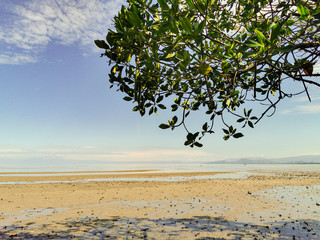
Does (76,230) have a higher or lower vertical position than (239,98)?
lower

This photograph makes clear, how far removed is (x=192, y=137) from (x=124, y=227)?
6896mm

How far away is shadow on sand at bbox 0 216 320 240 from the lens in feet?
29.4

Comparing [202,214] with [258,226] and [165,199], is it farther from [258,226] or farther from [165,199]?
[165,199]

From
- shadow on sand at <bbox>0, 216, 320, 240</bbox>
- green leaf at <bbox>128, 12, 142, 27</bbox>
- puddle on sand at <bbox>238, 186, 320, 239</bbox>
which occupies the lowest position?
puddle on sand at <bbox>238, 186, 320, 239</bbox>

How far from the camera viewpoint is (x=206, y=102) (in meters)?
6.87

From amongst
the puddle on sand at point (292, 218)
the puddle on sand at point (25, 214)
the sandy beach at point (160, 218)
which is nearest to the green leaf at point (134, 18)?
the sandy beach at point (160, 218)

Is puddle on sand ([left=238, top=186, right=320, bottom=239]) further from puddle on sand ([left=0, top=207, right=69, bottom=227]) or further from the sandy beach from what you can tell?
puddle on sand ([left=0, top=207, right=69, bottom=227])

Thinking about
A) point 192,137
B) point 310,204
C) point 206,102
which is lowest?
point 310,204

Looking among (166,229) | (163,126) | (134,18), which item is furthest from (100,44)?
(166,229)

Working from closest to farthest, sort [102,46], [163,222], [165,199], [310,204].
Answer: [102,46] → [163,222] → [310,204] → [165,199]

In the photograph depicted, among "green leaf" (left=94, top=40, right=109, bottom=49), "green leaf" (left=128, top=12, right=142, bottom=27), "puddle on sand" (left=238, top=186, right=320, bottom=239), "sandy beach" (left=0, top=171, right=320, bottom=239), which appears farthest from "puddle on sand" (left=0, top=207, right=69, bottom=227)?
"green leaf" (left=128, top=12, right=142, bottom=27)

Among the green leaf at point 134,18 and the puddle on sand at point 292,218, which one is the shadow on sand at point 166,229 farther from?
the green leaf at point 134,18

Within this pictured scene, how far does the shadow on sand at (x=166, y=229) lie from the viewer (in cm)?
897

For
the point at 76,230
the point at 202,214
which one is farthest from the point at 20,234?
the point at 202,214
